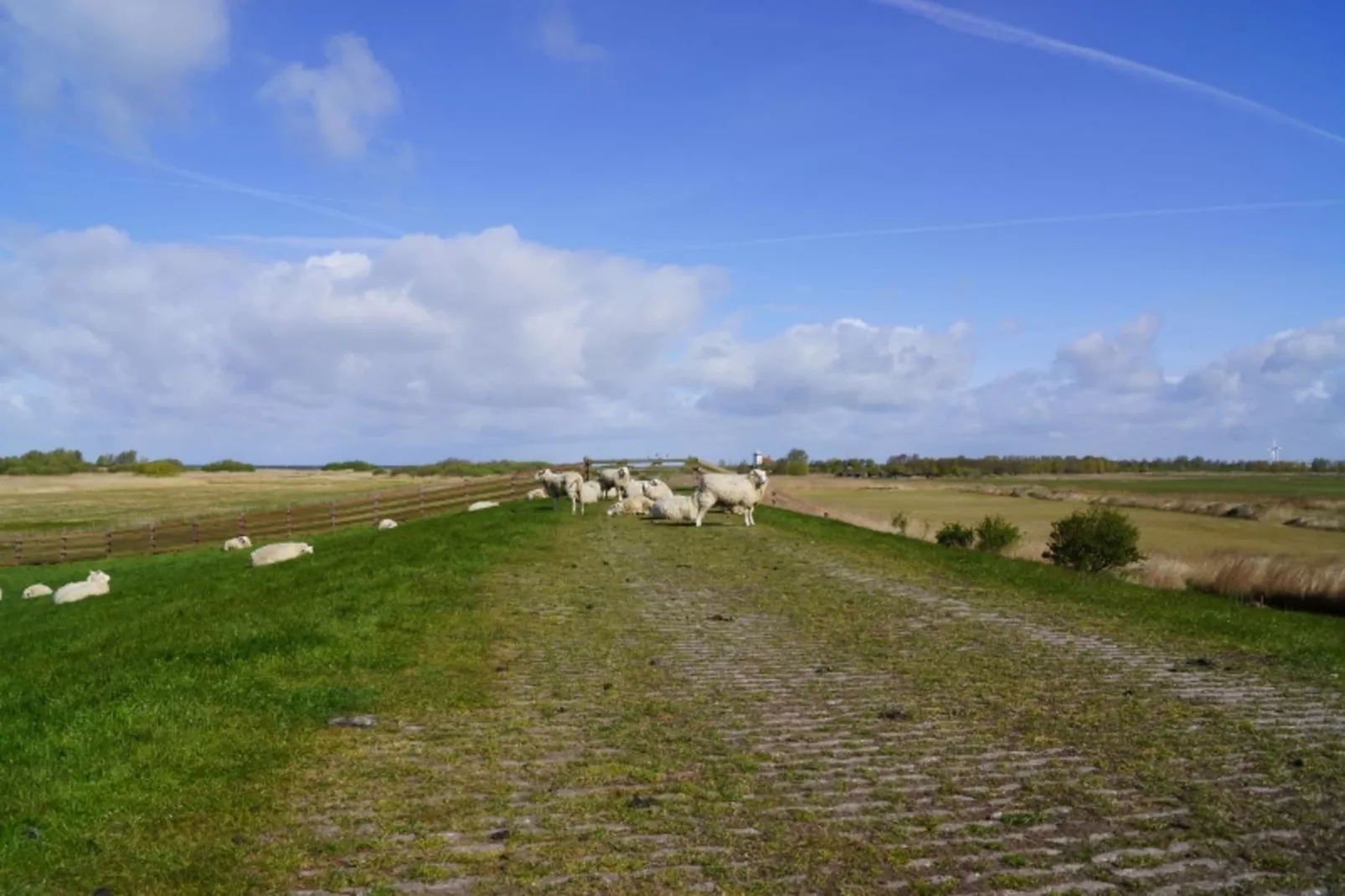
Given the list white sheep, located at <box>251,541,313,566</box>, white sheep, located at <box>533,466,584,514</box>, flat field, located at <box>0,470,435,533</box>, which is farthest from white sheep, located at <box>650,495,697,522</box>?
flat field, located at <box>0,470,435,533</box>

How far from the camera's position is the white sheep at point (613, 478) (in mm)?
39500

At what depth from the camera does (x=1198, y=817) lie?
21.2 ft

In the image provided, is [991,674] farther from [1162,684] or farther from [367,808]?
[367,808]

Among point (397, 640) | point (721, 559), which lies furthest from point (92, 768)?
point (721, 559)

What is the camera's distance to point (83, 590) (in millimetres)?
30016

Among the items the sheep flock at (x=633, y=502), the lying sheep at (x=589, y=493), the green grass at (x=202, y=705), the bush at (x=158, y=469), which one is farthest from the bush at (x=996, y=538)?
the bush at (x=158, y=469)

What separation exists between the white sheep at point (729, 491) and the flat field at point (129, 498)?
43.8 meters

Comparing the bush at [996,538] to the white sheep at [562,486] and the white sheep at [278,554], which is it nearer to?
the white sheep at [562,486]

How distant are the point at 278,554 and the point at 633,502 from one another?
13.0 metres

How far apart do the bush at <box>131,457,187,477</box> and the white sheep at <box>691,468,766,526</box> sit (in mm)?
139558

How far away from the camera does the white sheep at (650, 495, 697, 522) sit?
31.9m

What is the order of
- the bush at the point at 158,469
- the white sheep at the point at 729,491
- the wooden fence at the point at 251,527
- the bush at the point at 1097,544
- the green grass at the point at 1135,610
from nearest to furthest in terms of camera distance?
1. the green grass at the point at 1135,610
2. the white sheep at the point at 729,491
3. the bush at the point at 1097,544
4. the wooden fence at the point at 251,527
5. the bush at the point at 158,469

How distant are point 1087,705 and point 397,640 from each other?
365 inches

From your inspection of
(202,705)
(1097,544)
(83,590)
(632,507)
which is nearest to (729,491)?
(632,507)
